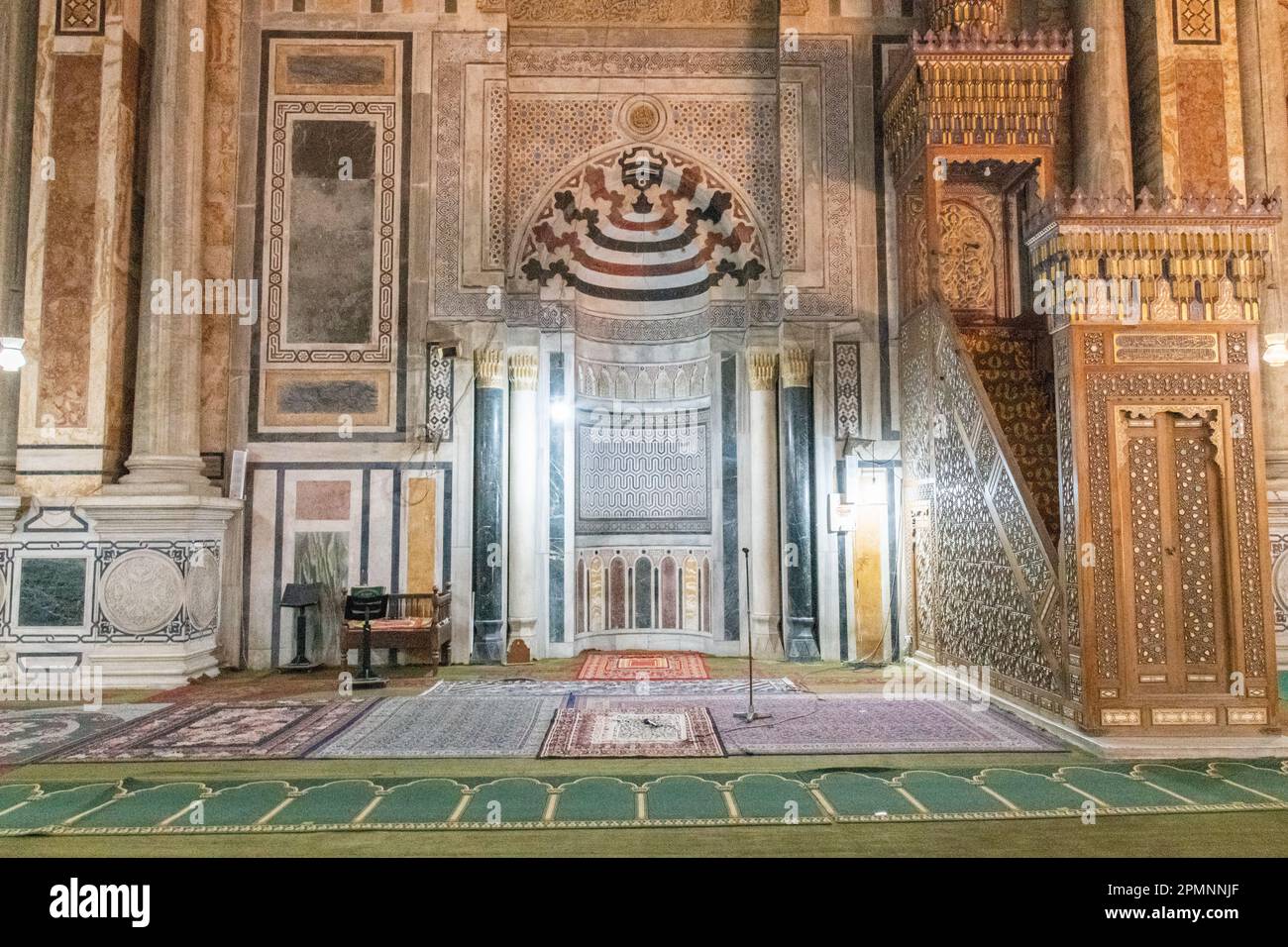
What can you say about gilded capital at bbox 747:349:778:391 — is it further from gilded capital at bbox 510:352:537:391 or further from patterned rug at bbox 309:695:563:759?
patterned rug at bbox 309:695:563:759

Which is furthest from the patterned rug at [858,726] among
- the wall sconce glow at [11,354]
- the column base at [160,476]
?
the wall sconce glow at [11,354]

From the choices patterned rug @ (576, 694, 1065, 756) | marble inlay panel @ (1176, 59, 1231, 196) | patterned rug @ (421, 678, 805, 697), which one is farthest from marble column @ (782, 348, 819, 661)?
marble inlay panel @ (1176, 59, 1231, 196)

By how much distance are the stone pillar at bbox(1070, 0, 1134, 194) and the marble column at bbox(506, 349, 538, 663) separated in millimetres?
4324

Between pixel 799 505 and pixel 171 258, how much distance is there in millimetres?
4803

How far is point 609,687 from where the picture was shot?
18.3 ft

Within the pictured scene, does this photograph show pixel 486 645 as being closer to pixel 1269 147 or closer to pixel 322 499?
pixel 322 499

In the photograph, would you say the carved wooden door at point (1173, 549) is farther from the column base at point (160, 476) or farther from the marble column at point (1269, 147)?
the column base at point (160, 476)

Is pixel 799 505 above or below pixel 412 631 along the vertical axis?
above

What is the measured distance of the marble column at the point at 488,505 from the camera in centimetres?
664

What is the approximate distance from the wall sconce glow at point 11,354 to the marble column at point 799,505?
519cm

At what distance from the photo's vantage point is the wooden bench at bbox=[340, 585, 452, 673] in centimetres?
596

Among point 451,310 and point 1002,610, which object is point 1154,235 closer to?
point 1002,610

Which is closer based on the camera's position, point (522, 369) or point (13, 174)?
point (13, 174)

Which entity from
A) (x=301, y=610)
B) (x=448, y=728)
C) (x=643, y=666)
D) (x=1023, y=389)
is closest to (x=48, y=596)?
(x=301, y=610)
